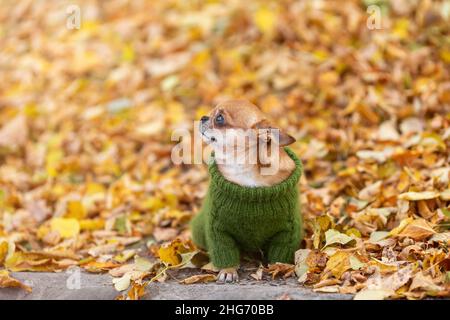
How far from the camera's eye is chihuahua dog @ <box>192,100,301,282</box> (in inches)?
144

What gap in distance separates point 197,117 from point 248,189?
2.43 meters

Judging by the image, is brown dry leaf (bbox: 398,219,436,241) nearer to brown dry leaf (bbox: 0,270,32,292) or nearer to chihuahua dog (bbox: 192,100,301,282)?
chihuahua dog (bbox: 192,100,301,282)

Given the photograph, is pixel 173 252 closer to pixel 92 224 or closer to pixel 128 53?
pixel 92 224

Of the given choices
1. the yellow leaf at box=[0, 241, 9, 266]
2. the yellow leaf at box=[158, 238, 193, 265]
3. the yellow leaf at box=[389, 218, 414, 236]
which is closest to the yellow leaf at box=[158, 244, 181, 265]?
the yellow leaf at box=[158, 238, 193, 265]

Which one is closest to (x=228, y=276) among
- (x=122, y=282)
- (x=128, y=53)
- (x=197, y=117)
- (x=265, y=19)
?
(x=122, y=282)

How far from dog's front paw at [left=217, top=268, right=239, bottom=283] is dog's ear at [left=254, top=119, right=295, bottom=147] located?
2.43 feet

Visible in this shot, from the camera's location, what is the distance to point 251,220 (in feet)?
12.2

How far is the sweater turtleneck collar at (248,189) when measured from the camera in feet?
11.9

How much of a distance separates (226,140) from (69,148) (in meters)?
2.74

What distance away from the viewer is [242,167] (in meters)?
3.69

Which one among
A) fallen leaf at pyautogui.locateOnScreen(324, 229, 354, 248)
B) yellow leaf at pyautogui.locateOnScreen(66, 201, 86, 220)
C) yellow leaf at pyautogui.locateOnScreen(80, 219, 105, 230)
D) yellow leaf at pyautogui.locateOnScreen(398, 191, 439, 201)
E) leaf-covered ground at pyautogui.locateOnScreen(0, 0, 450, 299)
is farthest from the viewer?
yellow leaf at pyautogui.locateOnScreen(66, 201, 86, 220)

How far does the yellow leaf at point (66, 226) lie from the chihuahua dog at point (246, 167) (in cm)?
126

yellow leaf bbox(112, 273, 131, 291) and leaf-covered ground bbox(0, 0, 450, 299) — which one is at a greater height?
leaf-covered ground bbox(0, 0, 450, 299)

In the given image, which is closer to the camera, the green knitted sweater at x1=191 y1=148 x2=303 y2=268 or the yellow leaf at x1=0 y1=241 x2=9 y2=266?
the green knitted sweater at x1=191 y1=148 x2=303 y2=268
